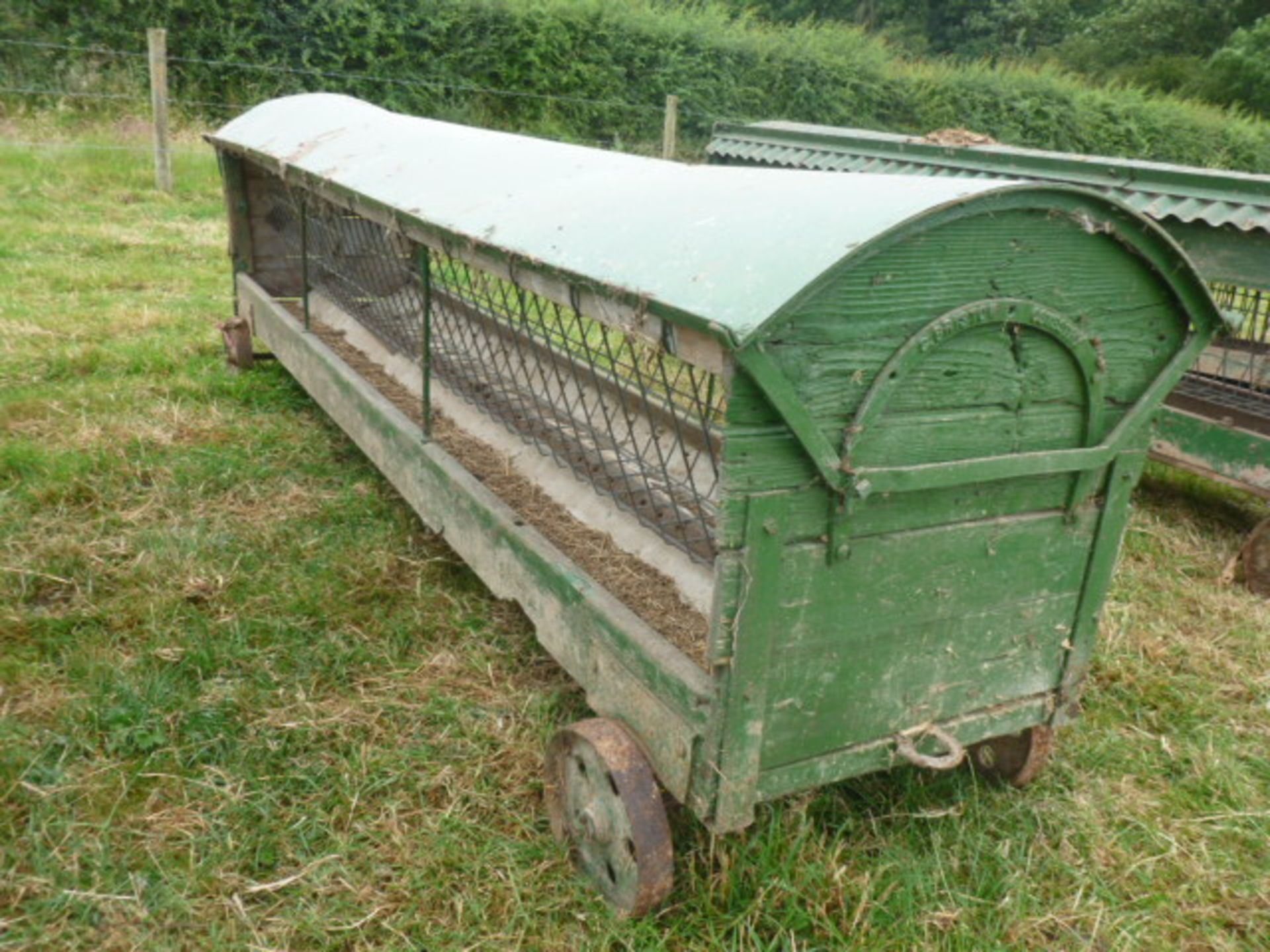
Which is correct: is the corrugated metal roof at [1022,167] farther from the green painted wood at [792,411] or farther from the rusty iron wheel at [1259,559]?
the rusty iron wheel at [1259,559]

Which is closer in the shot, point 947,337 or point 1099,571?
point 947,337

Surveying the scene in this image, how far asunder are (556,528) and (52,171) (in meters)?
9.05

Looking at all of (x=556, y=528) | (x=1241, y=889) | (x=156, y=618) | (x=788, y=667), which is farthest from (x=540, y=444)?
(x=1241, y=889)

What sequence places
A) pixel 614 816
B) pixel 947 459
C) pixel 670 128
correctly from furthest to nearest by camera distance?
pixel 670 128 → pixel 614 816 → pixel 947 459

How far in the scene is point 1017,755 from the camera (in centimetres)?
268

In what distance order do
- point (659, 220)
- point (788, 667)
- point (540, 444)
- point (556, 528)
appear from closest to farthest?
point (788, 667) → point (659, 220) → point (556, 528) → point (540, 444)

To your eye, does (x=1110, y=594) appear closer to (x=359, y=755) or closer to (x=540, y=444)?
(x=540, y=444)

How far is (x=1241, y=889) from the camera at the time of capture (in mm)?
2455

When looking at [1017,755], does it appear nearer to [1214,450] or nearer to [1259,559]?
[1259,559]

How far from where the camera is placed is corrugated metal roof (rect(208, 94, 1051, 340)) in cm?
178

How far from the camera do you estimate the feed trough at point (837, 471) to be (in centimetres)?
184

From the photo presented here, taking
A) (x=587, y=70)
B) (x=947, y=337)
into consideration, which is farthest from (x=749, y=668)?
(x=587, y=70)

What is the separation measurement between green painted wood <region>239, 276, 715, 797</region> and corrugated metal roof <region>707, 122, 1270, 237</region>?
1481 millimetres

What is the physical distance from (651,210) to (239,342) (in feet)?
13.5
